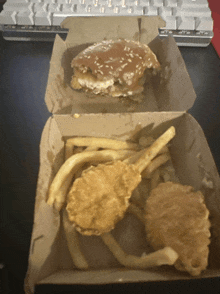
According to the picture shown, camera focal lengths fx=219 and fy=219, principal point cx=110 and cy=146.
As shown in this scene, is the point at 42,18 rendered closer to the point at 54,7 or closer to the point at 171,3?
the point at 54,7

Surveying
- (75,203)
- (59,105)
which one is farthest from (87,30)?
(75,203)

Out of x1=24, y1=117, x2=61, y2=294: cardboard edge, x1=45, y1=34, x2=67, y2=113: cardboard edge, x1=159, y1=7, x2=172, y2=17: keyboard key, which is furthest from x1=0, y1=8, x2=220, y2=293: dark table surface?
x1=159, y1=7, x2=172, y2=17: keyboard key

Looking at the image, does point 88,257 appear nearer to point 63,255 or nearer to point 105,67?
point 63,255

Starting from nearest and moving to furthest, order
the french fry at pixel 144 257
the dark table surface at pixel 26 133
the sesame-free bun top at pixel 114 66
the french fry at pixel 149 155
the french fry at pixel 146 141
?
the french fry at pixel 144 257 → the dark table surface at pixel 26 133 → the french fry at pixel 149 155 → the french fry at pixel 146 141 → the sesame-free bun top at pixel 114 66

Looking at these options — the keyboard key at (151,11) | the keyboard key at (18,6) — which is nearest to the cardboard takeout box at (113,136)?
the keyboard key at (151,11)

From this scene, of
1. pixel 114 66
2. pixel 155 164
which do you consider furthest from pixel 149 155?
pixel 114 66

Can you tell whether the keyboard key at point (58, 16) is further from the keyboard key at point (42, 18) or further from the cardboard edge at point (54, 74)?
the cardboard edge at point (54, 74)

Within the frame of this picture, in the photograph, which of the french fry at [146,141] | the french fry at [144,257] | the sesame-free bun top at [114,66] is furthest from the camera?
the sesame-free bun top at [114,66]
